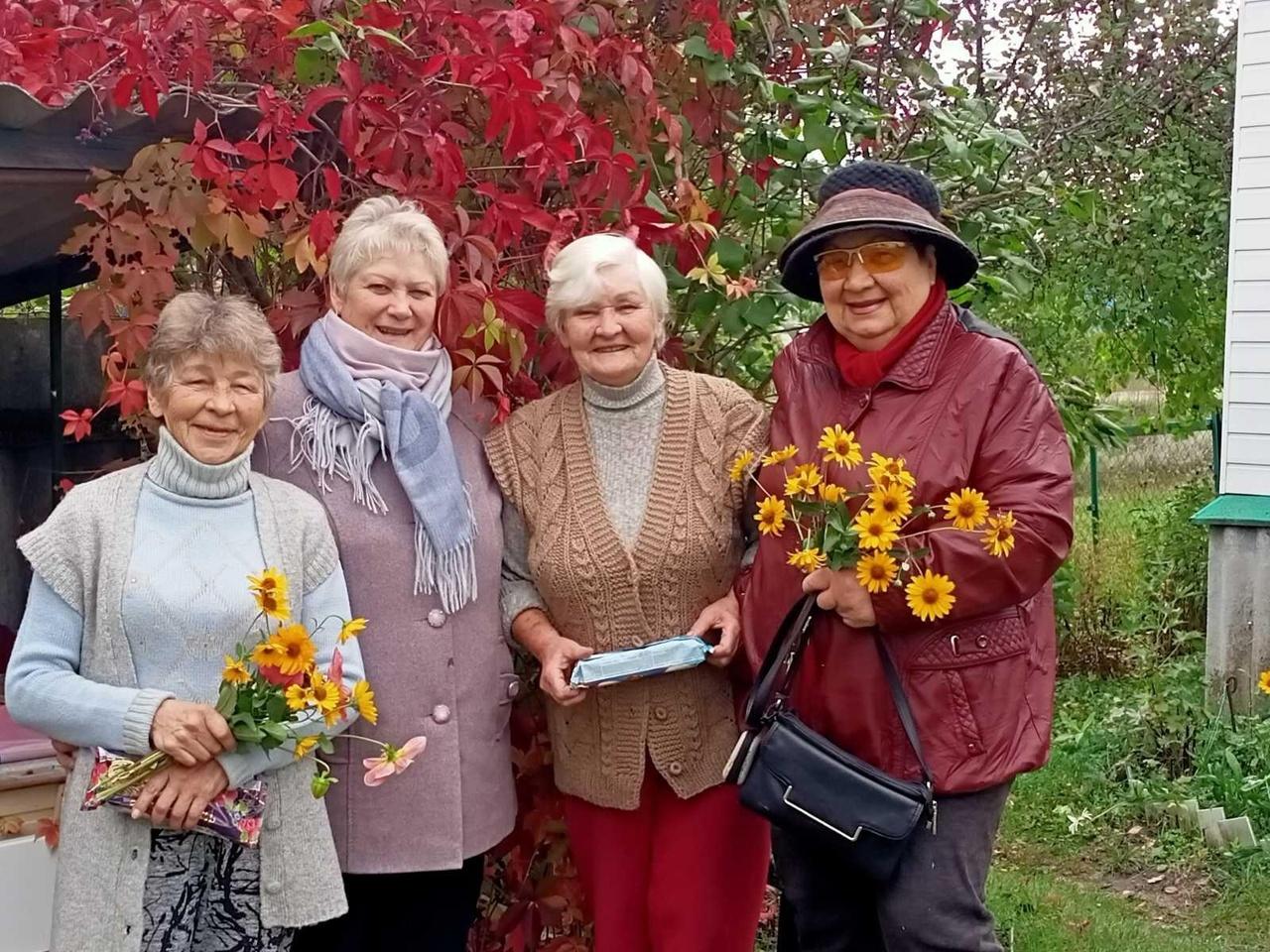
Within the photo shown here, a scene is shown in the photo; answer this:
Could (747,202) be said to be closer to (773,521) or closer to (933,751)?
(773,521)

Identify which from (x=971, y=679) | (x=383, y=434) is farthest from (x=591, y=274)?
(x=971, y=679)

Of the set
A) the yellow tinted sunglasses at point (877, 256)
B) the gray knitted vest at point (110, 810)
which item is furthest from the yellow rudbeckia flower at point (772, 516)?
the gray knitted vest at point (110, 810)

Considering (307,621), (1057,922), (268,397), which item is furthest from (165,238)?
(1057,922)

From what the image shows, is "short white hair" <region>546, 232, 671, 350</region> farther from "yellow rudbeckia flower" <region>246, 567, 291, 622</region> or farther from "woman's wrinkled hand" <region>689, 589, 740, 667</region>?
"yellow rudbeckia flower" <region>246, 567, 291, 622</region>

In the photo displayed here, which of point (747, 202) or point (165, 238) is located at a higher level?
point (747, 202)

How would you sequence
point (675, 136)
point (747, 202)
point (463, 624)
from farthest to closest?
point (747, 202), point (675, 136), point (463, 624)

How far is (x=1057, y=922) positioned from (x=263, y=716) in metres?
3.07

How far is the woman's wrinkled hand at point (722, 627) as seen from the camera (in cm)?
269

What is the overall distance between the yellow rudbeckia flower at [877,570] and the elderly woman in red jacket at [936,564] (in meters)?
0.06

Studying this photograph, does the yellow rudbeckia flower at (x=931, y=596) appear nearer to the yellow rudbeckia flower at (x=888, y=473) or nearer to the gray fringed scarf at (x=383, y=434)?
the yellow rudbeckia flower at (x=888, y=473)

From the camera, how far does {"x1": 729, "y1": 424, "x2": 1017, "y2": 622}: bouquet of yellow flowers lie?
7.41 ft

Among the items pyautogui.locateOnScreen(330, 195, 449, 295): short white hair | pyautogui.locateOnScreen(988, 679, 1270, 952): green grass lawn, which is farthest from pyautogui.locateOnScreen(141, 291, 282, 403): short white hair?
pyautogui.locateOnScreen(988, 679, 1270, 952): green grass lawn

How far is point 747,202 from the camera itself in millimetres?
3533

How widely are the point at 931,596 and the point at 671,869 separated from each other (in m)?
A: 0.88
